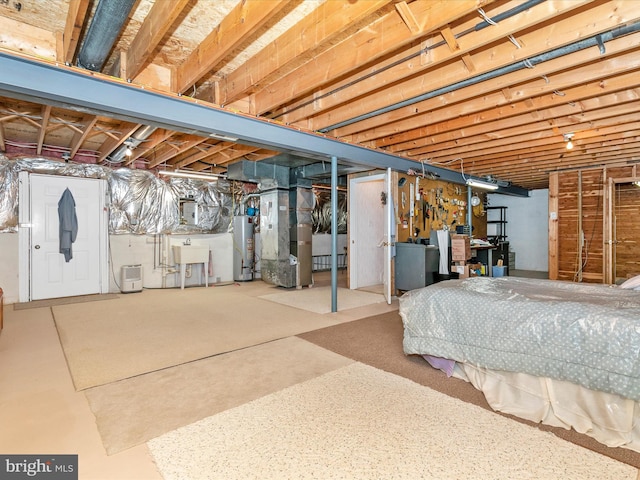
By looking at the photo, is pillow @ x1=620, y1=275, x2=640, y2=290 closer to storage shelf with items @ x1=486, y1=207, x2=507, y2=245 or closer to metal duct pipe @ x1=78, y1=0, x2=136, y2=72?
metal duct pipe @ x1=78, y1=0, x2=136, y2=72

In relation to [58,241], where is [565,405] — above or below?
below

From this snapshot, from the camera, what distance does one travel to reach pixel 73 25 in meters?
2.30

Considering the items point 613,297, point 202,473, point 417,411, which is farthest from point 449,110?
point 202,473

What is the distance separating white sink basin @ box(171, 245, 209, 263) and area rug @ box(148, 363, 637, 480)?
507 centimetres

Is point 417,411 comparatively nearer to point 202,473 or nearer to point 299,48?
point 202,473

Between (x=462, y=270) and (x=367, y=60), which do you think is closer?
(x=367, y=60)

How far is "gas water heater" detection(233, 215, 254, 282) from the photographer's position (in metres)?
7.82

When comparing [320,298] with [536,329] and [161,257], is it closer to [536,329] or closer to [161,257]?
[161,257]

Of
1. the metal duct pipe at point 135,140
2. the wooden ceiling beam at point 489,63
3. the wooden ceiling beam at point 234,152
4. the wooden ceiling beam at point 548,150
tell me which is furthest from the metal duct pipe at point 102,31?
the wooden ceiling beam at point 548,150

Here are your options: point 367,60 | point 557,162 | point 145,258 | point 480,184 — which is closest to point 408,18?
point 367,60

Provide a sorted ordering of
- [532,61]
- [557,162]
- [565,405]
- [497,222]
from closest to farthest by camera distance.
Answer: [565,405], [532,61], [557,162], [497,222]

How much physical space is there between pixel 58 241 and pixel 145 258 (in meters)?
1.45

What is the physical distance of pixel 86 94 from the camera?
2.78m

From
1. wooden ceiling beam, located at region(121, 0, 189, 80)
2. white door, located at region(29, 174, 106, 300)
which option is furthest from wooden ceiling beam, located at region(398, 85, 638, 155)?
white door, located at region(29, 174, 106, 300)
